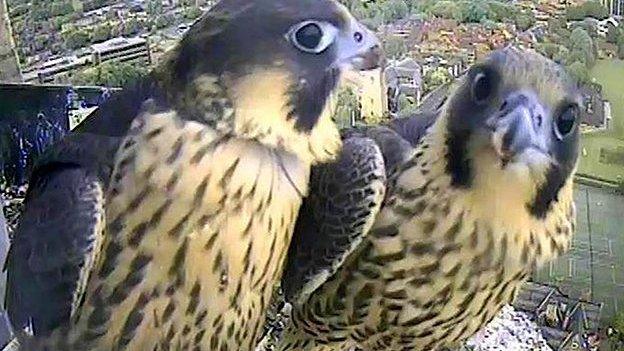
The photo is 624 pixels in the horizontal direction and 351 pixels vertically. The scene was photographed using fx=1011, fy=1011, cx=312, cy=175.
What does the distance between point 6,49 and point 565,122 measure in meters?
0.75

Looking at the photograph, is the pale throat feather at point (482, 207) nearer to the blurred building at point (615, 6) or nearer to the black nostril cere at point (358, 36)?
the black nostril cere at point (358, 36)

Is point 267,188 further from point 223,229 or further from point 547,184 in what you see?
point 547,184

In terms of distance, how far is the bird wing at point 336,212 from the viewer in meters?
1.01

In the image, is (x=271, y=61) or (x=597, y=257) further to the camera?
(x=597, y=257)

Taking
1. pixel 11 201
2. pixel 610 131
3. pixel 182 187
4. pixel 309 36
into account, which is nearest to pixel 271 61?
pixel 309 36

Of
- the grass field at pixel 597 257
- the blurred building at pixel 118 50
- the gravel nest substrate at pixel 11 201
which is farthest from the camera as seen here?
the grass field at pixel 597 257

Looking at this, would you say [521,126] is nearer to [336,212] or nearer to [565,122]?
[565,122]

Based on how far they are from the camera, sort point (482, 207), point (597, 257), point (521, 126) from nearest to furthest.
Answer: point (521, 126), point (482, 207), point (597, 257)

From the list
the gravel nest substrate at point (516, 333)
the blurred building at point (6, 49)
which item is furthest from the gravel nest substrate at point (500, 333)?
the blurred building at point (6, 49)

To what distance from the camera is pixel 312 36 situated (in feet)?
2.86

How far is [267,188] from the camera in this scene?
0.94 metres

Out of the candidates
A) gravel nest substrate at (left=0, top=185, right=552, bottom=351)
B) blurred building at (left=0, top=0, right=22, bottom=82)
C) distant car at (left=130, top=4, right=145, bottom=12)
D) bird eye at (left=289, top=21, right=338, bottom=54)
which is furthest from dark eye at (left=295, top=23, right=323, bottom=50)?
blurred building at (left=0, top=0, right=22, bottom=82)

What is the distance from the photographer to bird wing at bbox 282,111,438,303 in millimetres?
1009

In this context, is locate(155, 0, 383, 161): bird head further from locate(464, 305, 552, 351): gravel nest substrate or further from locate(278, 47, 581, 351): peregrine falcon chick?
locate(464, 305, 552, 351): gravel nest substrate
